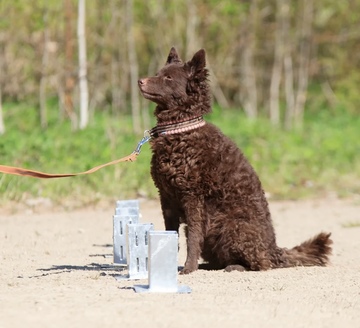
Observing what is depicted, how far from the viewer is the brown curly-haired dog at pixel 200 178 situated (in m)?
7.41

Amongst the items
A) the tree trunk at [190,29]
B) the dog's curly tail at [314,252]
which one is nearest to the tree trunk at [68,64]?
the tree trunk at [190,29]

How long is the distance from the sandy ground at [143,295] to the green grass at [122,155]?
2.43m

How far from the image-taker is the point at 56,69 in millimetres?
18547

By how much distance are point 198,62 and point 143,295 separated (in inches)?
91.3

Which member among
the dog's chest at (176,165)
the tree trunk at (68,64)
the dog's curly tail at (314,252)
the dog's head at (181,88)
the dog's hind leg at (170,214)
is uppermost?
the tree trunk at (68,64)

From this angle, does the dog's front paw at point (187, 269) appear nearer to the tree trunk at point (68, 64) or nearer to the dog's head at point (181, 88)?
the dog's head at point (181, 88)

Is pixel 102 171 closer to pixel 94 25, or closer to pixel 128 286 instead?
pixel 128 286

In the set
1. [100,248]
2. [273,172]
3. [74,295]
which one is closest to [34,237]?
[100,248]

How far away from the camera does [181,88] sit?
7.50m

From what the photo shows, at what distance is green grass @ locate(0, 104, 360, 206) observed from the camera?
12898 mm

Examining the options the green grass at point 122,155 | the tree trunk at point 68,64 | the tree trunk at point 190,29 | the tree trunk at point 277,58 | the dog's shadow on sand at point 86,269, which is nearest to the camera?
the dog's shadow on sand at point 86,269

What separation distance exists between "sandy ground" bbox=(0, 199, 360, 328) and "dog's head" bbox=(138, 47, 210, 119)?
148 centimetres

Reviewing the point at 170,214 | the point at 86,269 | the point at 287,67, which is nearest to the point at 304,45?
the point at 287,67

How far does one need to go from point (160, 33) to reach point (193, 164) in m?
15.0
